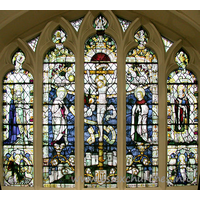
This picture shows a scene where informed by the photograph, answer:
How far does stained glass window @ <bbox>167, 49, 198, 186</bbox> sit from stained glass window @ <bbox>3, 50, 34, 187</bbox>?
90.1 inches

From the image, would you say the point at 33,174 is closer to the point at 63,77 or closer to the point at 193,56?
the point at 63,77

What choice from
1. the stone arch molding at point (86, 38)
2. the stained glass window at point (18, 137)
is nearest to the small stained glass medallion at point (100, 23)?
the stone arch molding at point (86, 38)

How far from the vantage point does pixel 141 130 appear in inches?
161

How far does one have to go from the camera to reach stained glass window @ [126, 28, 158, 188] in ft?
13.4

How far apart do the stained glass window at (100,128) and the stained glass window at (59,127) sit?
0.24 meters

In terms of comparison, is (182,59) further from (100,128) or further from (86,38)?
(100,128)

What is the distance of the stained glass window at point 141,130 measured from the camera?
4078mm

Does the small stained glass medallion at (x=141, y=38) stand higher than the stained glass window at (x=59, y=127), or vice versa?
the small stained glass medallion at (x=141, y=38)

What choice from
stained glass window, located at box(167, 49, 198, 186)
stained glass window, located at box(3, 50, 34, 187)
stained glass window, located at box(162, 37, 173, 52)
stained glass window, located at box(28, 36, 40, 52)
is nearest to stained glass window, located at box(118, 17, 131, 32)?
stained glass window, located at box(162, 37, 173, 52)

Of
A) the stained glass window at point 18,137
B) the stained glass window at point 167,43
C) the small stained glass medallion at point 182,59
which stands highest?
the stained glass window at point 167,43

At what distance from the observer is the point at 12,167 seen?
4094mm

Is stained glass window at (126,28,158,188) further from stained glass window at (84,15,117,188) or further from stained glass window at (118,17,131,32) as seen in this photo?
stained glass window at (118,17,131,32)

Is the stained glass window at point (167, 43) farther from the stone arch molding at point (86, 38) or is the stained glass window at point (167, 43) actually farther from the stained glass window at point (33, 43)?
the stained glass window at point (33, 43)

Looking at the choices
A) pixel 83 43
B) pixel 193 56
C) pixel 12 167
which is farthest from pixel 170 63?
pixel 12 167
